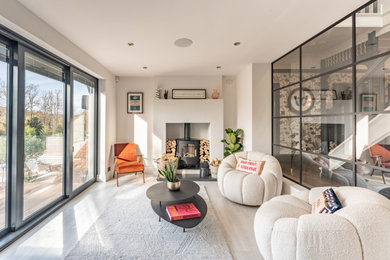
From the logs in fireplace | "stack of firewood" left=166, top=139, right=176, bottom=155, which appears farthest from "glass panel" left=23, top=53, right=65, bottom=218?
the logs in fireplace

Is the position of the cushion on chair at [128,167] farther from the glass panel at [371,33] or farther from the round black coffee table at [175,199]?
the glass panel at [371,33]

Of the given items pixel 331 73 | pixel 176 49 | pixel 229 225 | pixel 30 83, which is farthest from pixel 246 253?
pixel 30 83

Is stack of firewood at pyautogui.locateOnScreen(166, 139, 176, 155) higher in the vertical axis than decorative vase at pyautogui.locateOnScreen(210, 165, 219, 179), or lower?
higher

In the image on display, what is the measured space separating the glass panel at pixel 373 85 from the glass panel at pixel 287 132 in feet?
3.55

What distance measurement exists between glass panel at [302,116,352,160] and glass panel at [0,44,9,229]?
12.9 feet

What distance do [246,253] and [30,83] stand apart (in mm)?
3200

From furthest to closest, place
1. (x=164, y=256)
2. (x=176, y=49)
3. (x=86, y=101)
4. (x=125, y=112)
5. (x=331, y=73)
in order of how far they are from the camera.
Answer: (x=125, y=112) → (x=86, y=101) → (x=176, y=49) → (x=331, y=73) → (x=164, y=256)

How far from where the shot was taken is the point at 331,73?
2.30 m

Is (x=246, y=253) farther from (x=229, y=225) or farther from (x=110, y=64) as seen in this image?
(x=110, y=64)

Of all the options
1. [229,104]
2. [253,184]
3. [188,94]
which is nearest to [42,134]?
[188,94]

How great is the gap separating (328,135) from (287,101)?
1006 mm

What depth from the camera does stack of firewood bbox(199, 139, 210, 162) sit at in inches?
172

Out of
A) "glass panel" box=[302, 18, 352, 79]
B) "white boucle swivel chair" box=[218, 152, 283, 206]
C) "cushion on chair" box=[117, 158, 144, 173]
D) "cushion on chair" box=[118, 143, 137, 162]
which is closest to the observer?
"glass panel" box=[302, 18, 352, 79]

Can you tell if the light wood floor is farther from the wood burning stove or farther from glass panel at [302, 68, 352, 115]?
glass panel at [302, 68, 352, 115]
